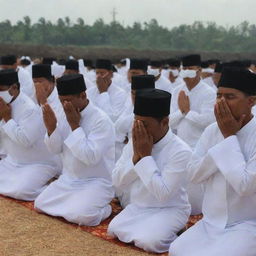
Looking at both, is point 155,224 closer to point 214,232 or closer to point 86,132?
point 214,232

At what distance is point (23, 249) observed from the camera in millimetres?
3707

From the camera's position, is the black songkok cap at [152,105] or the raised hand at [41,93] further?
the raised hand at [41,93]

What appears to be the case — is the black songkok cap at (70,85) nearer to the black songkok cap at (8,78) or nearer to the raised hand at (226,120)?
the black songkok cap at (8,78)

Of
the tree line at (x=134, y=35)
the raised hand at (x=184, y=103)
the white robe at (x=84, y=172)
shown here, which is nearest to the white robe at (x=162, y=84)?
the raised hand at (x=184, y=103)

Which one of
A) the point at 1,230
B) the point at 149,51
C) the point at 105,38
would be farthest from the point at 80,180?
the point at 105,38

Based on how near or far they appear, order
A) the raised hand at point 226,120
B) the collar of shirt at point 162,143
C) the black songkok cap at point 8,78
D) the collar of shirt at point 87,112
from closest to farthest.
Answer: the raised hand at point 226,120 → the collar of shirt at point 162,143 → the collar of shirt at point 87,112 → the black songkok cap at point 8,78

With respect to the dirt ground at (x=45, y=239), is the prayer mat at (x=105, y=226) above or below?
below

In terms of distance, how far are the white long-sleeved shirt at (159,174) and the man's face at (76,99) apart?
78cm

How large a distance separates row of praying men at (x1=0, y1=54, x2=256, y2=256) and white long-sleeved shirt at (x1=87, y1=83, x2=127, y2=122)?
860mm

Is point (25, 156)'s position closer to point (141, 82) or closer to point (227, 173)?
point (141, 82)

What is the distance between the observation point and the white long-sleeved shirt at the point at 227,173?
319 centimetres

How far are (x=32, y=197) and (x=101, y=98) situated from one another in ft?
8.84

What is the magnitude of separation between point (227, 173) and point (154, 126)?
80 cm

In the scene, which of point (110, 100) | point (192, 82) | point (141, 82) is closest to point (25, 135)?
point (141, 82)
